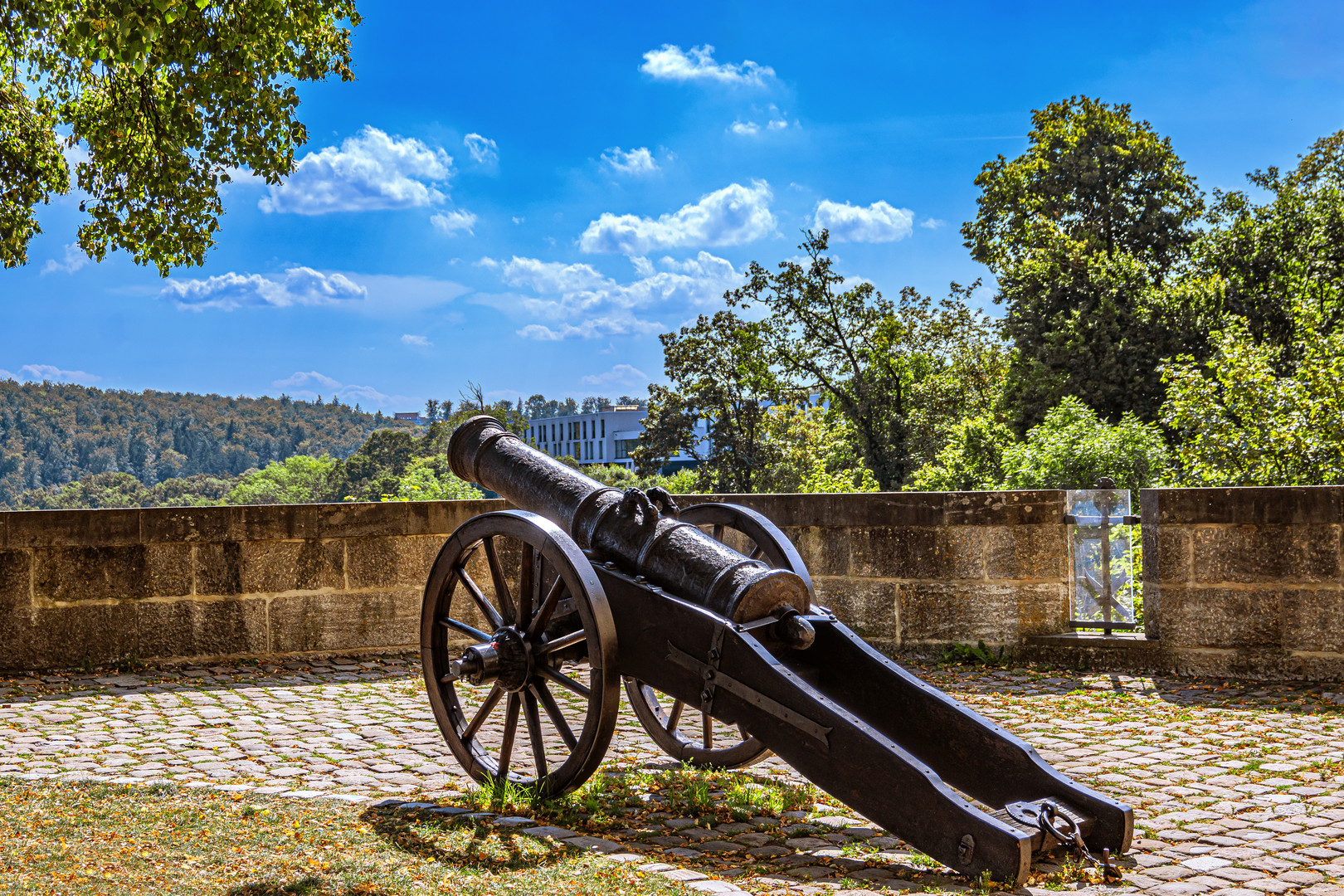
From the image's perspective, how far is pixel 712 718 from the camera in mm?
4367

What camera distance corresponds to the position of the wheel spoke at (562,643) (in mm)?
3762

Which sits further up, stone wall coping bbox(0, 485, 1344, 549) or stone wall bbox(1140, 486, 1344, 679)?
stone wall coping bbox(0, 485, 1344, 549)

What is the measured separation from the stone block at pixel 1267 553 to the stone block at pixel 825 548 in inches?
76.8

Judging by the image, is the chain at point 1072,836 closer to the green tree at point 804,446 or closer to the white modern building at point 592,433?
the green tree at point 804,446

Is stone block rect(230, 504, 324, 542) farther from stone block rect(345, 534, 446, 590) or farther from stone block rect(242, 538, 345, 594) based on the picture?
stone block rect(345, 534, 446, 590)

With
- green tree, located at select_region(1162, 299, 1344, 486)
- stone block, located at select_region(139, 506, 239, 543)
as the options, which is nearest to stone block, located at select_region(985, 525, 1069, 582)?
green tree, located at select_region(1162, 299, 1344, 486)

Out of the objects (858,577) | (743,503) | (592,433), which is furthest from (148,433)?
(858,577)

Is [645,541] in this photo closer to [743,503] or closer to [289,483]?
[743,503]

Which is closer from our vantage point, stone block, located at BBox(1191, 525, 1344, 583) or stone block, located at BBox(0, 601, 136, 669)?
stone block, located at BBox(1191, 525, 1344, 583)

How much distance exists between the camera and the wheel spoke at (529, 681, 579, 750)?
3713 mm

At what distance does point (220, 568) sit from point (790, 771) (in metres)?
4.11

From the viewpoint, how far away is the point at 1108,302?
918 inches

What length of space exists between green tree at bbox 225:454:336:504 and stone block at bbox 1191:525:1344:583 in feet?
192

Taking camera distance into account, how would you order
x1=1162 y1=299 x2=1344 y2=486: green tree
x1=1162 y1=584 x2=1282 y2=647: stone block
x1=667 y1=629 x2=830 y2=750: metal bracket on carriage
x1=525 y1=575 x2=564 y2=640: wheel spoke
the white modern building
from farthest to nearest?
the white modern building
x1=1162 y1=299 x2=1344 y2=486: green tree
x1=1162 y1=584 x2=1282 y2=647: stone block
x1=525 y1=575 x2=564 y2=640: wheel spoke
x1=667 y1=629 x2=830 y2=750: metal bracket on carriage
